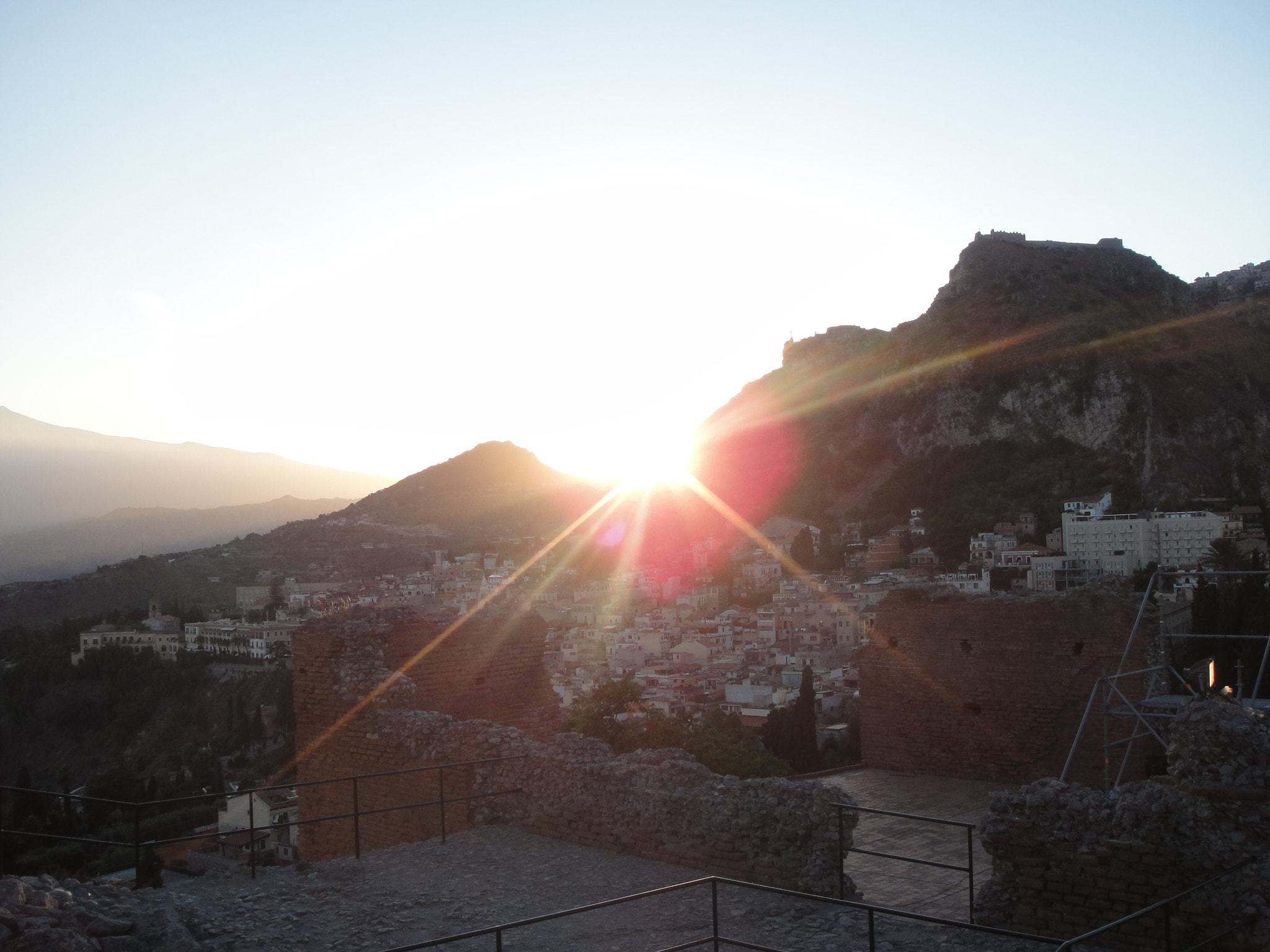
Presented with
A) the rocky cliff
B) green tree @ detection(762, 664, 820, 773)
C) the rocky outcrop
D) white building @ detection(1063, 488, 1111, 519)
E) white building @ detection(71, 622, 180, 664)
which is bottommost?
white building @ detection(71, 622, 180, 664)

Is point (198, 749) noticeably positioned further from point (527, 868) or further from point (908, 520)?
point (908, 520)

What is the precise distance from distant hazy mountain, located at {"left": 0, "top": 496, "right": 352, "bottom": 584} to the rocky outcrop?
11263 cm

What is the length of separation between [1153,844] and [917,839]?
11.5 ft

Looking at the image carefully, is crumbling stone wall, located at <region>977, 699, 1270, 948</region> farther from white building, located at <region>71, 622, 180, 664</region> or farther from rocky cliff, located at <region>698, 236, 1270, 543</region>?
rocky cliff, located at <region>698, 236, 1270, 543</region>

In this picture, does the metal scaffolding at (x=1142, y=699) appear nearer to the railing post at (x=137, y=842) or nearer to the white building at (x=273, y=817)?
the railing post at (x=137, y=842)

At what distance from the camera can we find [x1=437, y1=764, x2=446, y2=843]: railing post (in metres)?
8.00

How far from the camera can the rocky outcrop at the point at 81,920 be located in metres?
4.39

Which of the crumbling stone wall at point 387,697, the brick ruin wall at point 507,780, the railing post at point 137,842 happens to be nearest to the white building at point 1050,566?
the crumbling stone wall at point 387,697

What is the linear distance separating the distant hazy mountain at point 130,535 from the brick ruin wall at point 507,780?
108 meters

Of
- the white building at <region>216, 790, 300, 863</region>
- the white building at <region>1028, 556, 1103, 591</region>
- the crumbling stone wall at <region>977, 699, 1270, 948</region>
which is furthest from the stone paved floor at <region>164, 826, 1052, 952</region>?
the white building at <region>1028, 556, 1103, 591</region>

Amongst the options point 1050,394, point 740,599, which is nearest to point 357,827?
point 740,599

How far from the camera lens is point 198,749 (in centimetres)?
4684

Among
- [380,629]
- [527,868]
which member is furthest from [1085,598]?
[380,629]

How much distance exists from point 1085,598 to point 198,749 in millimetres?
45763
